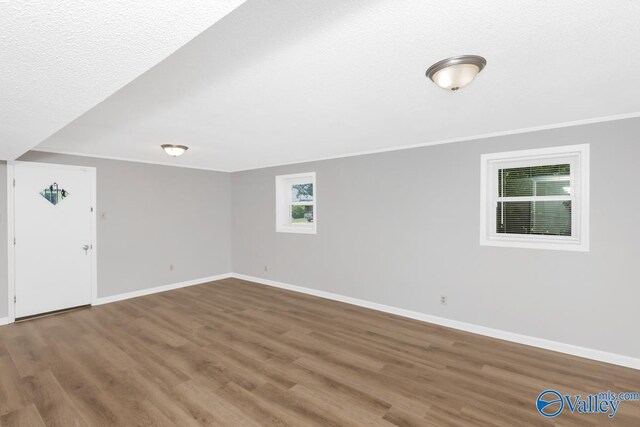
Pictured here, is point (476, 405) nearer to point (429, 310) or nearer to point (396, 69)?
point (429, 310)

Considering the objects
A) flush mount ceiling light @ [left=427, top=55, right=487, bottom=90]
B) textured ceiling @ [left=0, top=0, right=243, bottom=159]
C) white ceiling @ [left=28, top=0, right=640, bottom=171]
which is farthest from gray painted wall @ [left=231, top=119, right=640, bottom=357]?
textured ceiling @ [left=0, top=0, right=243, bottom=159]

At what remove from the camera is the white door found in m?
4.11

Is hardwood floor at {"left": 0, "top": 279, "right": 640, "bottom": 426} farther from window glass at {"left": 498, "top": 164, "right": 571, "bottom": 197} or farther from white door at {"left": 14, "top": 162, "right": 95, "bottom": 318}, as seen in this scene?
window glass at {"left": 498, "top": 164, "right": 571, "bottom": 197}

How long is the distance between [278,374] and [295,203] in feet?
11.6

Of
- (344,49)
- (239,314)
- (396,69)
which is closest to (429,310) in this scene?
(239,314)

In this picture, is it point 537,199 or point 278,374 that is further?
point 537,199

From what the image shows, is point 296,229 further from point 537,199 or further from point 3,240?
point 3,240

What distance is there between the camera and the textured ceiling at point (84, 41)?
949mm

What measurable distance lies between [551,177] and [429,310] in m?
2.14

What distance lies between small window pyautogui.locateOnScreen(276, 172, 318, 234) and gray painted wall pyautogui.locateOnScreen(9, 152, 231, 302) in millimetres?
1529

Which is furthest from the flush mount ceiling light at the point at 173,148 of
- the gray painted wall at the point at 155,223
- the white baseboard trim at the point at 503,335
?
the white baseboard trim at the point at 503,335

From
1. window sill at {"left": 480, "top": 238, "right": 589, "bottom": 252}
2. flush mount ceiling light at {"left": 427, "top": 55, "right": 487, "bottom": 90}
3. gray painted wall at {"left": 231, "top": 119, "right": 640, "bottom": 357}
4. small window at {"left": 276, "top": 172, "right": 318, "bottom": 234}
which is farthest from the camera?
small window at {"left": 276, "top": 172, "right": 318, "bottom": 234}

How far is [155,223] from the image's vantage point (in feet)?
17.8

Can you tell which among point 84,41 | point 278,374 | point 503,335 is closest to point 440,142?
point 503,335
